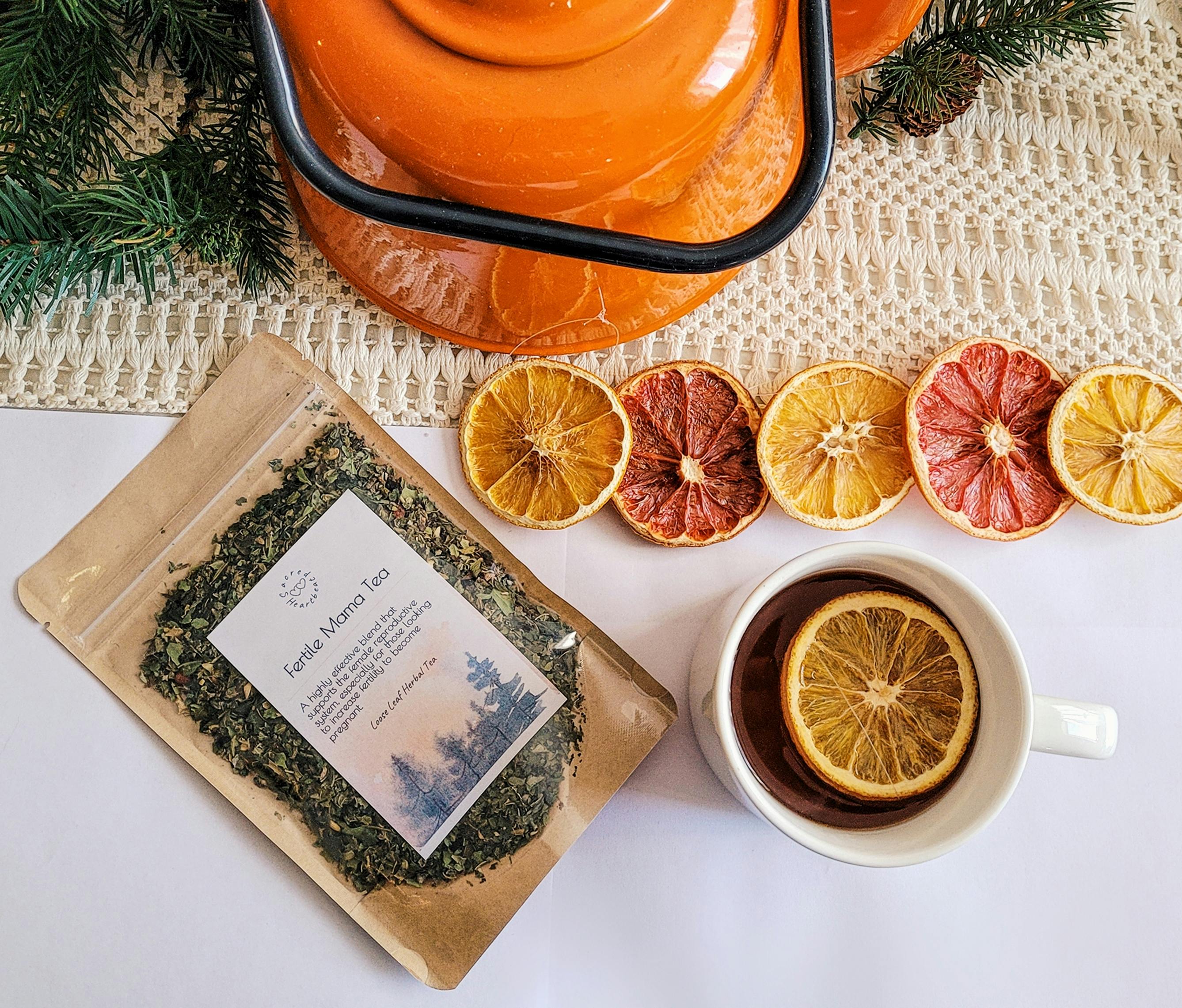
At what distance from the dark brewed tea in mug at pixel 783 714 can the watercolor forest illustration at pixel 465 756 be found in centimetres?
13

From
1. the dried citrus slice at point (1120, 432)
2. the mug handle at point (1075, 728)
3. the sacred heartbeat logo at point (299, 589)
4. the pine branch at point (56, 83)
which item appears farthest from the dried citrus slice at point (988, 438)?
the pine branch at point (56, 83)

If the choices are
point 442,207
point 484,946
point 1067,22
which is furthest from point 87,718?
point 1067,22

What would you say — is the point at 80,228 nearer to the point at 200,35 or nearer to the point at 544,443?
the point at 200,35

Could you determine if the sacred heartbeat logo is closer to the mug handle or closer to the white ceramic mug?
the white ceramic mug

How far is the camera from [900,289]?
1.92 ft

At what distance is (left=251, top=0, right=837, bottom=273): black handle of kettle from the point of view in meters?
0.37

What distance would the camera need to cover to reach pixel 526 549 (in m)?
0.56

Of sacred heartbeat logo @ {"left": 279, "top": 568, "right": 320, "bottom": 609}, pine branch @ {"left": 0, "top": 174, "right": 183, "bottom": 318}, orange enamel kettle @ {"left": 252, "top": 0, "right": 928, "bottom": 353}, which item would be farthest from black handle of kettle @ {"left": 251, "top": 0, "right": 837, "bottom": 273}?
sacred heartbeat logo @ {"left": 279, "top": 568, "right": 320, "bottom": 609}

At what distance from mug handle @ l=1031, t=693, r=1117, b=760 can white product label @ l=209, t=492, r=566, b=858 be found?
264mm

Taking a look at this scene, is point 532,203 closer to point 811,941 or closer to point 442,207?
point 442,207

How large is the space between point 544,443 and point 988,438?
0.90 ft

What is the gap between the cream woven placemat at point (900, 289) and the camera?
0.55 metres

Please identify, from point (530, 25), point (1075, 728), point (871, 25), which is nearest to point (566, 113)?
point (530, 25)

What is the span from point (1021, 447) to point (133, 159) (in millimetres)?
592
